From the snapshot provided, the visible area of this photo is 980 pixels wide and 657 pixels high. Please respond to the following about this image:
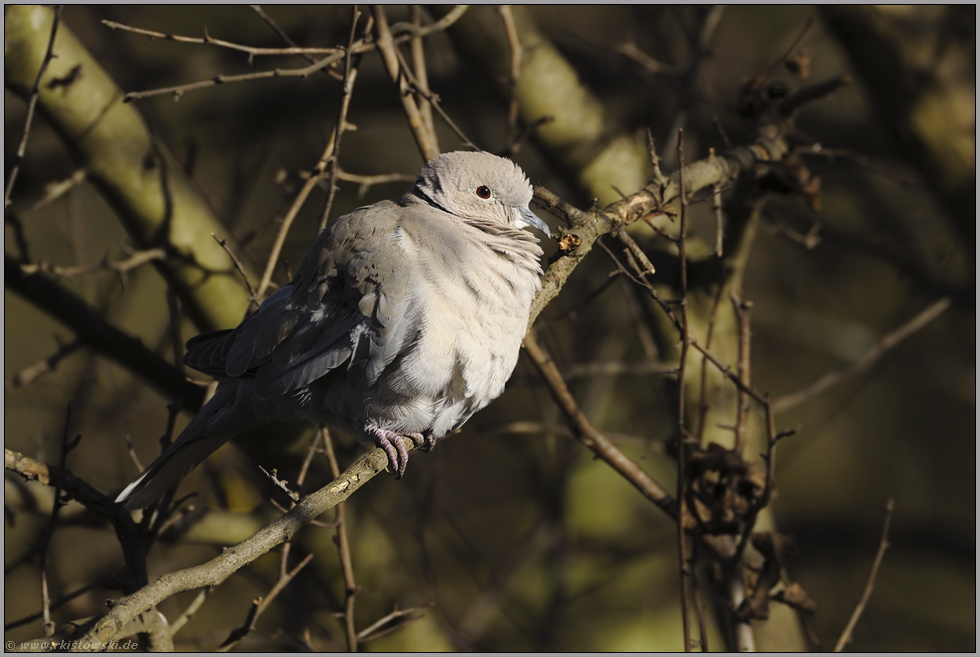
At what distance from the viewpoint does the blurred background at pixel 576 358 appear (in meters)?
3.38

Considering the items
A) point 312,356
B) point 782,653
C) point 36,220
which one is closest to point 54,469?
point 312,356

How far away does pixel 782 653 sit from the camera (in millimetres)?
2887

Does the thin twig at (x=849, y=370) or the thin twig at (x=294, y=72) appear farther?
the thin twig at (x=849, y=370)

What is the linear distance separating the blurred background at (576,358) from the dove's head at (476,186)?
2.19ft

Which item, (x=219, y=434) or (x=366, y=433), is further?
(x=219, y=434)

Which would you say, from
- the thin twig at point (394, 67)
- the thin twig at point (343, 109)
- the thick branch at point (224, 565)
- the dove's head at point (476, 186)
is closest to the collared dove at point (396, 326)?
the dove's head at point (476, 186)

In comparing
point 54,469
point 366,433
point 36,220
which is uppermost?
point 36,220

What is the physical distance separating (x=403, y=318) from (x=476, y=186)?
2.04 feet

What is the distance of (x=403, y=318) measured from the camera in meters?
2.15

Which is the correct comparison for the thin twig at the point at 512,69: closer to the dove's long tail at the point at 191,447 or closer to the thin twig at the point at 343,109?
the thin twig at the point at 343,109

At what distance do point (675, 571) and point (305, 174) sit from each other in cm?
462

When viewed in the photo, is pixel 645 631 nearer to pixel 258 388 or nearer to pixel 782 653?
pixel 782 653

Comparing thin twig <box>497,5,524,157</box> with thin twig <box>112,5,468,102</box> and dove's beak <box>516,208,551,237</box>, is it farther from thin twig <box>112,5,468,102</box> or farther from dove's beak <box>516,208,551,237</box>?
dove's beak <box>516,208,551,237</box>

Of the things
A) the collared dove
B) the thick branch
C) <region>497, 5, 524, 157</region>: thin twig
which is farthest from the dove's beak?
the thick branch
